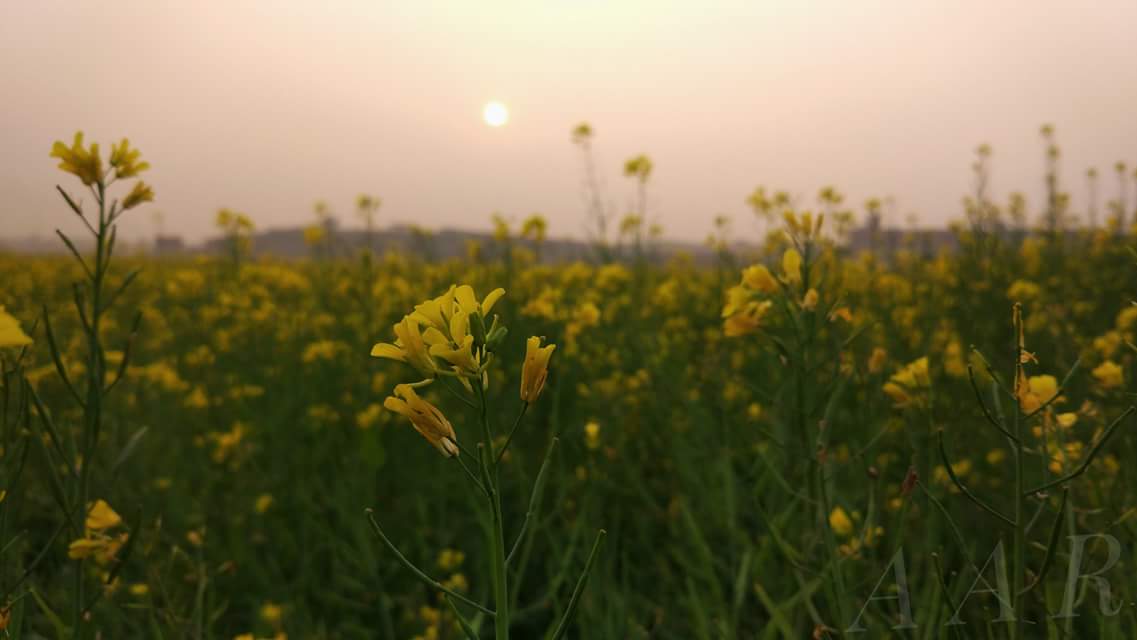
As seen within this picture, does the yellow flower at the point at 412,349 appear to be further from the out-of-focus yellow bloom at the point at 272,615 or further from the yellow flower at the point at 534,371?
the out-of-focus yellow bloom at the point at 272,615

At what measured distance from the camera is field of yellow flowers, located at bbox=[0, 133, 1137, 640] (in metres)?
0.95

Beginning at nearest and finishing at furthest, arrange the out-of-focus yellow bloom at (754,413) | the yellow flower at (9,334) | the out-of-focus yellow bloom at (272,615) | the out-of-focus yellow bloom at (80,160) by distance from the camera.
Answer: the yellow flower at (9,334)
the out-of-focus yellow bloom at (80,160)
the out-of-focus yellow bloom at (272,615)
the out-of-focus yellow bloom at (754,413)

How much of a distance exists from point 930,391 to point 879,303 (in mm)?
2986

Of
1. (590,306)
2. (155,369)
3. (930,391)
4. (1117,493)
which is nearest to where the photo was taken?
(930,391)

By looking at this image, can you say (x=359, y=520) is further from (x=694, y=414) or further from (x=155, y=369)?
(x=155, y=369)

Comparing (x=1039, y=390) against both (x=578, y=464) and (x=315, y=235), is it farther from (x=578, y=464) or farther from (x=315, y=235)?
(x=315, y=235)

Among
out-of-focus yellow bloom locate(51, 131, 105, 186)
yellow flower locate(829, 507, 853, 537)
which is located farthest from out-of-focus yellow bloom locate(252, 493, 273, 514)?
yellow flower locate(829, 507, 853, 537)

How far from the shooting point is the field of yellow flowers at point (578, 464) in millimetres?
952

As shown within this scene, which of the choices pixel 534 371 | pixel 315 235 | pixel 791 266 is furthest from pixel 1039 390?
pixel 315 235

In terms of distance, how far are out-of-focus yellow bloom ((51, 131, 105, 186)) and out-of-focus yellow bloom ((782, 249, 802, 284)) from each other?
3.83 ft

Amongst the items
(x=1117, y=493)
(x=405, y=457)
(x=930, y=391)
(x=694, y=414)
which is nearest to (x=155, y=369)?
(x=405, y=457)

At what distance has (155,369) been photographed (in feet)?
12.2

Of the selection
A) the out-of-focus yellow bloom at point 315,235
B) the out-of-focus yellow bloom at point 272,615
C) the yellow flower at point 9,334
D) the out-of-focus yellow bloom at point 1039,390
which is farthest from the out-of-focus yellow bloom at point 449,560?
the out-of-focus yellow bloom at point 315,235

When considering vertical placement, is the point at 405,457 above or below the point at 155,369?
below
